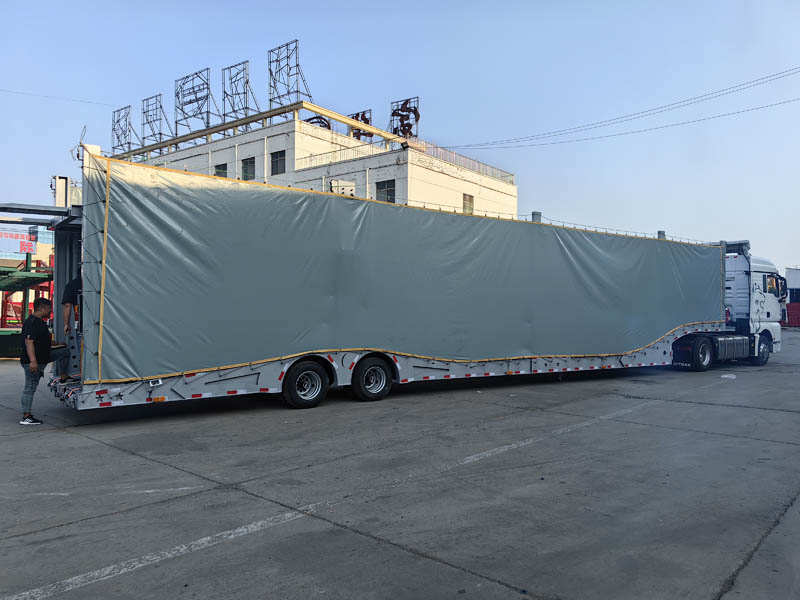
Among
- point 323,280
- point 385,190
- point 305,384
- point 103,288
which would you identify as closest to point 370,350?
point 305,384

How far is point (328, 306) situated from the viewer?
10703 millimetres

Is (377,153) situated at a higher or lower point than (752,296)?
higher

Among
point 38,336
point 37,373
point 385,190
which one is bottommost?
point 37,373

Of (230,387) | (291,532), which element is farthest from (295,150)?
(291,532)

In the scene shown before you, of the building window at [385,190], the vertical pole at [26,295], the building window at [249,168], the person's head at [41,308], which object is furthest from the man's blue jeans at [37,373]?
the building window at [249,168]

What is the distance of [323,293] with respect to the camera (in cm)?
1065

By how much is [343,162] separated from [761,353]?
2550 centimetres

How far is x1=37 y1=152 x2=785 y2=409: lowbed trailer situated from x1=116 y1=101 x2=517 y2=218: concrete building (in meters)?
18.4

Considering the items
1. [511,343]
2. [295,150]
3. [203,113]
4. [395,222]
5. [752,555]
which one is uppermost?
[203,113]

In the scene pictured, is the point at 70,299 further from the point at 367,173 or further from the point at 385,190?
the point at 367,173

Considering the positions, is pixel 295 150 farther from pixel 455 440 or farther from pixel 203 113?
pixel 455 440

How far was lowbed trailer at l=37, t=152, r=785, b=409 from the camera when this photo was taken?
8688 mm

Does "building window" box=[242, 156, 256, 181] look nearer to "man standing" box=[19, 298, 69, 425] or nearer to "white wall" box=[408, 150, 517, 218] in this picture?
"white wall" box=[408, 150, 517, 218]

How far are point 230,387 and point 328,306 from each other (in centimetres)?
224
